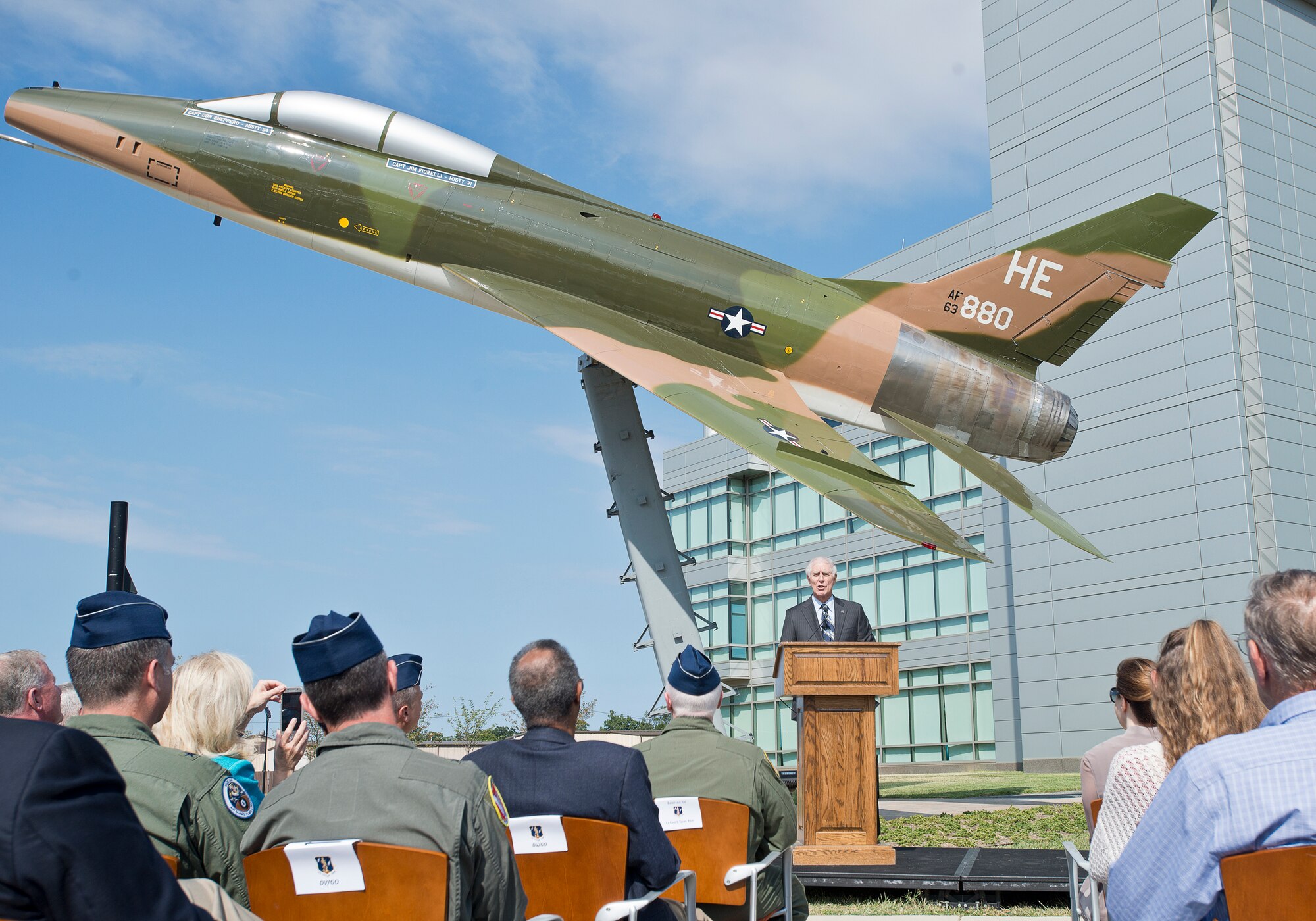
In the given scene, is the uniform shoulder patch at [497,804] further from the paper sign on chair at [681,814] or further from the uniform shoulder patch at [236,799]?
the paper sign on chair at [681,814]

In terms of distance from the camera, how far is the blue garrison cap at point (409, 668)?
3.93m

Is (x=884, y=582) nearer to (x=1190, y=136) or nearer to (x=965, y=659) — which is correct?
(x=965, y=659)

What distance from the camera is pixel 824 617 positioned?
25.8 feet

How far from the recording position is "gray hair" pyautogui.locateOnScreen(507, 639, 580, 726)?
131 inches

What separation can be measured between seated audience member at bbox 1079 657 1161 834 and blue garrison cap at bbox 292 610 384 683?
2477 millimetres

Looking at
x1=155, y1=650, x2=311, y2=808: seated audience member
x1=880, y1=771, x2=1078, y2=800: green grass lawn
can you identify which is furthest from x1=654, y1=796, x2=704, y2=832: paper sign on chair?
x1=880, y1=771, x2=1078, y2=800: green grass lawn

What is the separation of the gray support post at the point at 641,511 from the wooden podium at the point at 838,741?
1.15m

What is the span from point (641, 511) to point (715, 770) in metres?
Answer: 4.49

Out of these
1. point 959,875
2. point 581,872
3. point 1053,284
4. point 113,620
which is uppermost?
point 1053,284

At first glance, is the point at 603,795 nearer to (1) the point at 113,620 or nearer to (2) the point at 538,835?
(2) the point at 538,835

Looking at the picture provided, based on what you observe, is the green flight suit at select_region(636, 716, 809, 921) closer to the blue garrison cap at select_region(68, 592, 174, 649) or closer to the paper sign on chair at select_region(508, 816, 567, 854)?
the paper sign on chair at select_region(508, 816, 567, 854)

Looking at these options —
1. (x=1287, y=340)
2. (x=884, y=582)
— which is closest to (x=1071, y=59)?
(x=1287, y=340)

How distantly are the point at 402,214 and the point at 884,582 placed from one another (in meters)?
23.4

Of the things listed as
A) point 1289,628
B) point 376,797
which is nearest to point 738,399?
point 376,797
